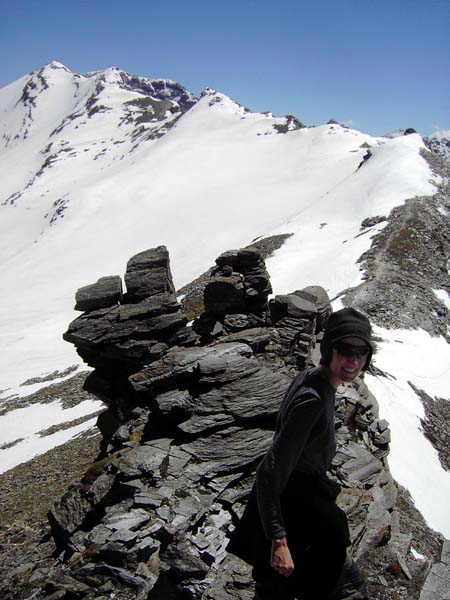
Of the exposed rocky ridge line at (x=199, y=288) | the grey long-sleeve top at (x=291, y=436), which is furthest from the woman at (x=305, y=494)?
the exposed rocky ridge line at (x=199, y=288)

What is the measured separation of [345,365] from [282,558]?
96.2 inches

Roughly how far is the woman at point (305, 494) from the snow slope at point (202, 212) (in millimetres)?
15837

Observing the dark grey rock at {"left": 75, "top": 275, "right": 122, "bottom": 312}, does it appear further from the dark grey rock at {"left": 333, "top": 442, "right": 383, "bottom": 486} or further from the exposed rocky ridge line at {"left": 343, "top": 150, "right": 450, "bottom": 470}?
the exposed rocky ridge line at {"left": 343, "top": 150, "right": 450, "bottom": 470}

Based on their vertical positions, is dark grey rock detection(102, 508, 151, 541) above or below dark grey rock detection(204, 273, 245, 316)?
below

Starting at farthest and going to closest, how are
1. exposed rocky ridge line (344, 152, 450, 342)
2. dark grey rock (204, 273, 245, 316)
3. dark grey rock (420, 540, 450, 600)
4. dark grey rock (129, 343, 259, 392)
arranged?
exposed rocky ridge line (344, 152, 450, 342)
dark grey rock (204, 273, 245, 316)
dark grey rock (129, 343, 259, 392)
dark grey rock (420, 540, 450, 600)

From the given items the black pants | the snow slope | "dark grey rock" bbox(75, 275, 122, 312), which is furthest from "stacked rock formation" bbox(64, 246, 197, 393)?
the black pants

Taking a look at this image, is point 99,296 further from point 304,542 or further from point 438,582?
point 304,542

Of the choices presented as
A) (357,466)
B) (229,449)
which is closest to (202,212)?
(357,466)

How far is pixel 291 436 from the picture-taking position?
17.7 feet

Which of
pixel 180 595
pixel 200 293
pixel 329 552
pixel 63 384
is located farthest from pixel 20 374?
pixel 329 552

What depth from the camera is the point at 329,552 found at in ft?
19.8

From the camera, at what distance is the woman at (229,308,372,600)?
546 centimetres

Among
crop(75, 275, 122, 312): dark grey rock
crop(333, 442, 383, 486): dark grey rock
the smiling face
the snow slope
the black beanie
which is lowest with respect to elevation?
crop(333, 442, 383, 486): dark grey rock

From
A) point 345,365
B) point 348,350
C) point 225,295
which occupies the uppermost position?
point 225,295
